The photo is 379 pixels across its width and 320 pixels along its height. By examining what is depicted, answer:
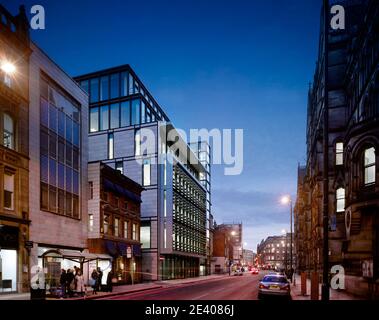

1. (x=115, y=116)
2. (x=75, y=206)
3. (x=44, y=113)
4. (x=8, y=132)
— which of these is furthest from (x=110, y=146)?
(x=8, y=132)

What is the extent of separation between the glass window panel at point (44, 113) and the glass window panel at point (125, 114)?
24.1 meters

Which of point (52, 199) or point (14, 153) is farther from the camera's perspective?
point (52, 199)

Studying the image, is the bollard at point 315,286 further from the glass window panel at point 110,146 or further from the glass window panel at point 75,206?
the glass window panel at point 110,146

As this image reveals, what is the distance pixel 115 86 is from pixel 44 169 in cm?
2936

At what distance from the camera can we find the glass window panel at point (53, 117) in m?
30.7

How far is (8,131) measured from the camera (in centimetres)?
2538

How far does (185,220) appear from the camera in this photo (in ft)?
208

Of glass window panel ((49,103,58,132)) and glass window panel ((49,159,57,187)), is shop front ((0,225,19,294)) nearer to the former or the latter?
glass window panel ((49,159,57,187))

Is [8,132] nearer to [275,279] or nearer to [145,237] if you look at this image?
[275,279]

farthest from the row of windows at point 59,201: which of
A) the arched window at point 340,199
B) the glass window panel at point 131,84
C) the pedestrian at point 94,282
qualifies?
the arched window at point 340,199

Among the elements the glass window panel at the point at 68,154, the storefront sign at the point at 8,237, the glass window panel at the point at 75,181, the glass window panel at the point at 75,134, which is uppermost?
the glass window panel at the point at 75,134

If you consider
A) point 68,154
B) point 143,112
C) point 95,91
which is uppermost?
point 95,91
